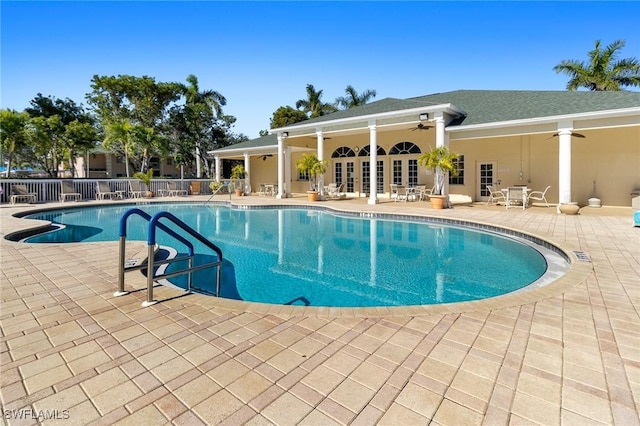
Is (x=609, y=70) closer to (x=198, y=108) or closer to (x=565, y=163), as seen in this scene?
(x=565, y=163)

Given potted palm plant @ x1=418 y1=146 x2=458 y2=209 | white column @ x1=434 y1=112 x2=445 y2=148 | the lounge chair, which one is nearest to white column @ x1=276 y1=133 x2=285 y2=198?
potted palm plant @ x1=418 y1=146 x2=458 y2=209

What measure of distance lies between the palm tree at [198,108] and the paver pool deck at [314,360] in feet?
96.2

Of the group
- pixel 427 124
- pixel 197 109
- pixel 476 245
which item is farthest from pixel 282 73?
pixel 197 109

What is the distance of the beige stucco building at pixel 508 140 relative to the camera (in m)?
11.3

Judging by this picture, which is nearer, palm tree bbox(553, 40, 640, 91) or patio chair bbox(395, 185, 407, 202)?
patio chair bbox(395, 185, 407, 202)

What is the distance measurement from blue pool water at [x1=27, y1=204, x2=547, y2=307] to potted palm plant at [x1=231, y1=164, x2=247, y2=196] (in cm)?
920

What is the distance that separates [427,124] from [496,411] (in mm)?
13658

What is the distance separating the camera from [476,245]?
7707 millimetres

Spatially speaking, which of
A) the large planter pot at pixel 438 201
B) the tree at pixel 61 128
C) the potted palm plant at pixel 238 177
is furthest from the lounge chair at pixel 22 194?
the large planter pot at pixel 438 201

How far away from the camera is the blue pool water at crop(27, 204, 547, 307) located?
A: 16.3ft

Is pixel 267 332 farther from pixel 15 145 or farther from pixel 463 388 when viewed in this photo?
pixel 15 145

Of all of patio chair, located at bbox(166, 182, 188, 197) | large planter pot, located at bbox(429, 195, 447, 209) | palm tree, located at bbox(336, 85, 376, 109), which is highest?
palm tree, located at bbox(336, 85, 376, 109)

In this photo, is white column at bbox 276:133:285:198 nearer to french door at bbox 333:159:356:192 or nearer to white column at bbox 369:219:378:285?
french door at bbox 333:159:356:192

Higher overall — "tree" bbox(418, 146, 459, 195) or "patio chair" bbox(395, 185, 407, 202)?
"tree" bbox(418, 146, 459, 195)
